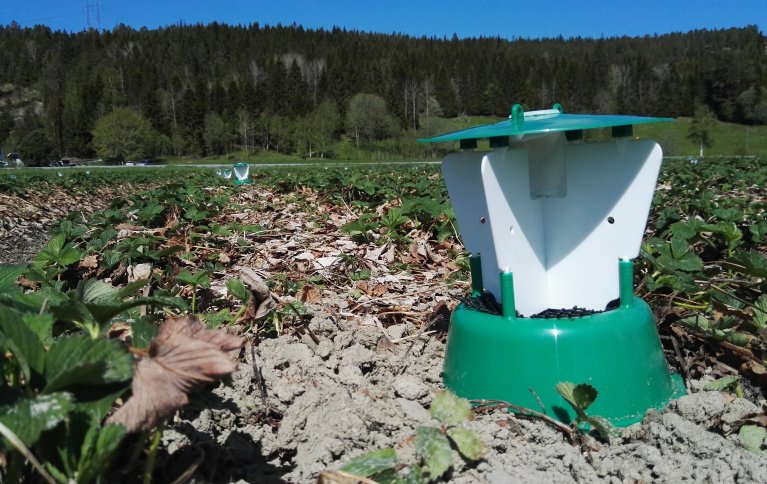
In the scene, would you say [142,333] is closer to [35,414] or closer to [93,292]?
[35,414]

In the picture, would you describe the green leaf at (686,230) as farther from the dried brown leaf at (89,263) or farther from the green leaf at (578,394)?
the dried brown leaf at (89,263)

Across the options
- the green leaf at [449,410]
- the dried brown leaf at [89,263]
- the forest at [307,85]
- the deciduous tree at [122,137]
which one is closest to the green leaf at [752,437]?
the green leaf at [449,410]

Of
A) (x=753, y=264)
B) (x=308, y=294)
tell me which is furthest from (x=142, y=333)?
(x=753, y=264)

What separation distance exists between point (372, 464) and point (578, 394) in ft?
1.54

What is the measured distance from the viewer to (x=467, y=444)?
1039mm

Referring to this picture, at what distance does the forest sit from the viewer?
71.0m

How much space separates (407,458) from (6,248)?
422 centimetres

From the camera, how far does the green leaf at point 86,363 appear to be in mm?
669

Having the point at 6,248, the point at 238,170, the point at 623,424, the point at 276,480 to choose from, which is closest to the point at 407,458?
the point at 276,480

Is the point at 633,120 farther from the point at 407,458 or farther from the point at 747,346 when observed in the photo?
the point at 407,458

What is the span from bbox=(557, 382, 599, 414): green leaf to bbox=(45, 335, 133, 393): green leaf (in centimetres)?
82

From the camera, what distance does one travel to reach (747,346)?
4.74 ft

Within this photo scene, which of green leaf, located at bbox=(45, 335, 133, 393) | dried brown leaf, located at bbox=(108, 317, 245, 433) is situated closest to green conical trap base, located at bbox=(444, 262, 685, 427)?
dried brown leaf, located at bbox=(108, 317, 245, 433)

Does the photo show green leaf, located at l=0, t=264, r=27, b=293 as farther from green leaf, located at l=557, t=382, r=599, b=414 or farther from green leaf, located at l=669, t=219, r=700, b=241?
green leaf, located at l=669, t=219, r=700, b=241
